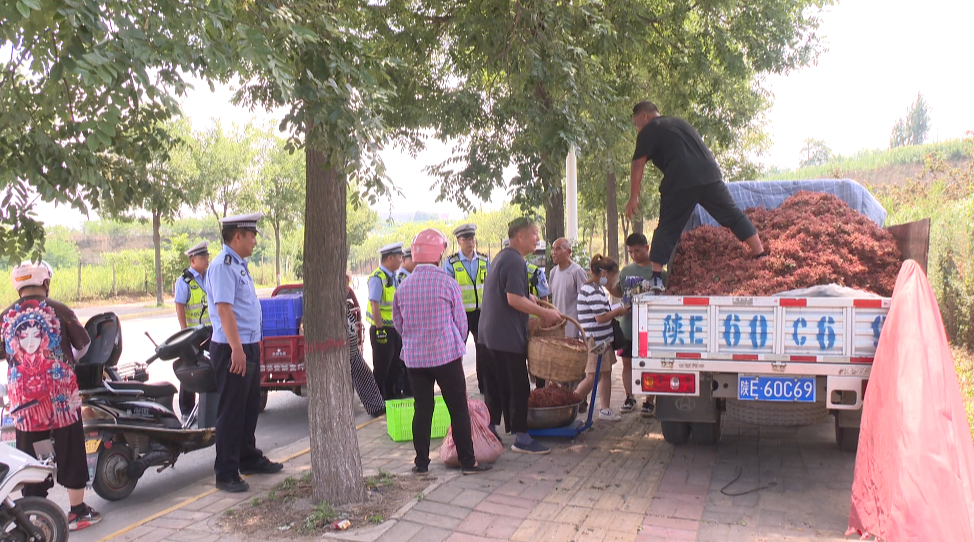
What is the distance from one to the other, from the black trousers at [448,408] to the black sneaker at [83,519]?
90.0 inches

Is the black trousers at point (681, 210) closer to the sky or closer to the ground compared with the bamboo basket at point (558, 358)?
closer to the sky

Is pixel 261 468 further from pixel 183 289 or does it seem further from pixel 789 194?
pixel 789 194

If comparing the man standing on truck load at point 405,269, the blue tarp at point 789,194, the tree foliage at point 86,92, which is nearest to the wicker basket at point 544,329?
the blue tarp at point 789,194

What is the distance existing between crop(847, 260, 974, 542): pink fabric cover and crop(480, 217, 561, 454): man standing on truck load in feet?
8.77

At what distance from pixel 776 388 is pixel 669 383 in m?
0.73

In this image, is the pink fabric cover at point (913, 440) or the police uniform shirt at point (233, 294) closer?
the pink fabric cover at point (913, 440)

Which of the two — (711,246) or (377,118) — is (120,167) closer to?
(377,118)

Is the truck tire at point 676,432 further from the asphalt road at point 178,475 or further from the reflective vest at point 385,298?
the reflective vest at point 385,298

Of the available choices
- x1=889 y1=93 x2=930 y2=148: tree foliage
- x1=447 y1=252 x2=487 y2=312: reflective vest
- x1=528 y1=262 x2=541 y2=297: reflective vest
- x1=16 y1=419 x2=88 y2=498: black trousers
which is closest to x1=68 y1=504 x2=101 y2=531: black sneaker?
x1=16 y1=419 x2=88 y2=498: black trousers

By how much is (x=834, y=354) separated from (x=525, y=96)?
4.17m

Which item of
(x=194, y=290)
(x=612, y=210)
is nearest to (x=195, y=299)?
(x=194, y=290)

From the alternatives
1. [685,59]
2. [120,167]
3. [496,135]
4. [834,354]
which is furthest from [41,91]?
[685,59]

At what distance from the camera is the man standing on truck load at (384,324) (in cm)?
880

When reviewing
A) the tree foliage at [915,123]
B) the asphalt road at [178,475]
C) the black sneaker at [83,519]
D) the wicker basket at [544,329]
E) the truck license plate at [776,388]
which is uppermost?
the tree foliage at [915,123]
